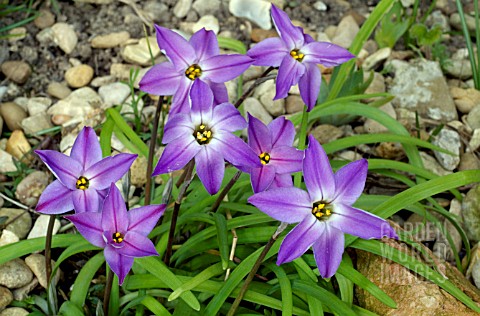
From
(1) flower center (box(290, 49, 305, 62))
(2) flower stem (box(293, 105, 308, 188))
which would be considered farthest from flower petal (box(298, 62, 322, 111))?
(2) flower stem (box(293, 105, 308, 188))

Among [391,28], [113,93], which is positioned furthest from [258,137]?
[391,28]

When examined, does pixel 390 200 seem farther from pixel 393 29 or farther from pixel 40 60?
pixel 40 60

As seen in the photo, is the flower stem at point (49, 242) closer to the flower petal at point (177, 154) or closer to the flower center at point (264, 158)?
the flower petal at point (177, 154)

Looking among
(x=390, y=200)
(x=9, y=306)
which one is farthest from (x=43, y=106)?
(x=390, y=200)

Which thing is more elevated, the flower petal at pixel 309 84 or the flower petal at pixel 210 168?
the flower petal at pixel 309 84

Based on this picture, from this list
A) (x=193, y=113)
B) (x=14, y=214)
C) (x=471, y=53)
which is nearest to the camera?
(x=193, y=113)

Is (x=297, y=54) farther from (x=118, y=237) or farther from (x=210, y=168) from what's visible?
(x=118, y=237)

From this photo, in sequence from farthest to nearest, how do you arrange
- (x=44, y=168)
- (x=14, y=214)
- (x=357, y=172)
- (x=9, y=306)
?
(x=44, y=168), (x=14, y=214), (x=9, y=306), (x=357, y=172)

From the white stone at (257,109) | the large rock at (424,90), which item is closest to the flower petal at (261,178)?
the white stone at (257,109)
